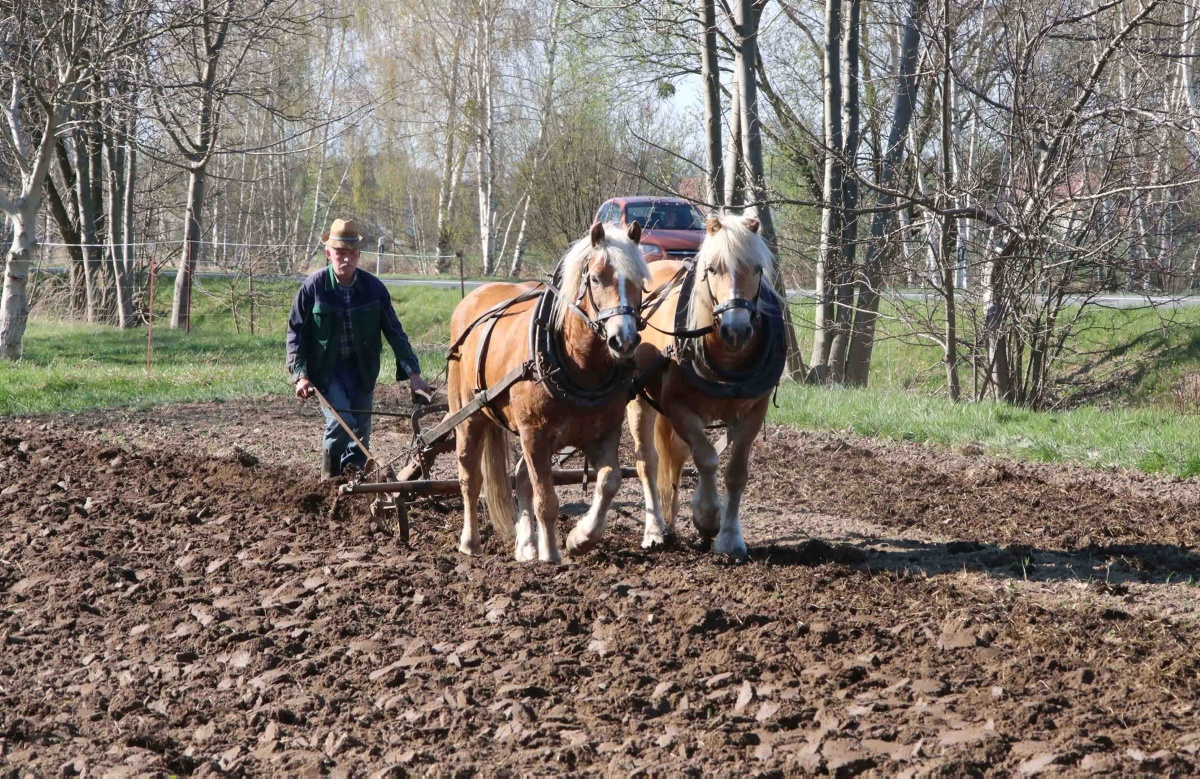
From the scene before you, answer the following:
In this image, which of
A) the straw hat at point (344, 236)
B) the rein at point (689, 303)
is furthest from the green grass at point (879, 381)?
the straw hat at point (344, 236)

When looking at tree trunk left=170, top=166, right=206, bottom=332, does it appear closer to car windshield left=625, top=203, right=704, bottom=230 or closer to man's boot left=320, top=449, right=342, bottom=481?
car windshield left=625, top=203, right=704, bottom=230

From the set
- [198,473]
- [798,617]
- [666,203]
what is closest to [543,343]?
[798,617]

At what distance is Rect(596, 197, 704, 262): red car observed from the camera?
672 inches

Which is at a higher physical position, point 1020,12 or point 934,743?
point 1020,12

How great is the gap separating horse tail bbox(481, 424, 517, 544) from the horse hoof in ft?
2.55

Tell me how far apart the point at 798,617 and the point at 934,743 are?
123 cm

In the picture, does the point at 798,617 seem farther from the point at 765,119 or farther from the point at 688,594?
the point at 765,119

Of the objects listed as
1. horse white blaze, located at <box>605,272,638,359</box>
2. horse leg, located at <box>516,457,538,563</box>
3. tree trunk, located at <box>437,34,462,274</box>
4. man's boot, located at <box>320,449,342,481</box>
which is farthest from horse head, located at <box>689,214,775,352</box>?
tree trunk, located at <box>437,34,462,274</box>

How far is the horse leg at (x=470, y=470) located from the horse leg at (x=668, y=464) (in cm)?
98

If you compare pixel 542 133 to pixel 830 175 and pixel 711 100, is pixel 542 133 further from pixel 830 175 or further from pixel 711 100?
pixel 830 175

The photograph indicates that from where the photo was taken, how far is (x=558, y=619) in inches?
179

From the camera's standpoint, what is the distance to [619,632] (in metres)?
4.35

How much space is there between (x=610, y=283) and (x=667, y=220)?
43.1 ft

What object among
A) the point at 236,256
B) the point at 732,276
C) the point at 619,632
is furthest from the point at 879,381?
the point at 236,256
